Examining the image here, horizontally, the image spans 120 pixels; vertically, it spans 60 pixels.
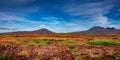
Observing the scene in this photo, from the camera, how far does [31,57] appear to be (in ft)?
21.8

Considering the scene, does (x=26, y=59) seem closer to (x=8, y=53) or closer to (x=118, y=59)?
(x=8, y=53)

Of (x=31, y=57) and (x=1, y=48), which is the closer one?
(x=31, y=57)

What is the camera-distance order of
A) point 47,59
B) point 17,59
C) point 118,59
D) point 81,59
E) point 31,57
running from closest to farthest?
1. point 47,59
2. point 31,57
3. point 17,59
4. point 118,59
5. point 81,59

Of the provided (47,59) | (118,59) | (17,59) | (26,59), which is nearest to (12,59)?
(17,59)

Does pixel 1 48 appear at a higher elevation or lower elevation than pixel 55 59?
higher

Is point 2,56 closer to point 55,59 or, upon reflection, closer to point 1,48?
point 1,48

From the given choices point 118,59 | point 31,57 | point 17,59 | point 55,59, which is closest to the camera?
point 31,57

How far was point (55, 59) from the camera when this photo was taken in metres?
9.35

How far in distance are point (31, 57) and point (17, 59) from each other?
953mm

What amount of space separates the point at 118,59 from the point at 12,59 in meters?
7.74

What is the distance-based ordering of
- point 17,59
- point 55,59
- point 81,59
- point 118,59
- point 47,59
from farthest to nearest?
point 81,59 → point 118,59 → point 55,59 → point 17,59 → point 47,59

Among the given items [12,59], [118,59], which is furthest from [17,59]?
[118,59]

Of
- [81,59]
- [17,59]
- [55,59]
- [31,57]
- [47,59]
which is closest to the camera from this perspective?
[47,59]

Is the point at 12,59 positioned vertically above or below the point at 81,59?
above
